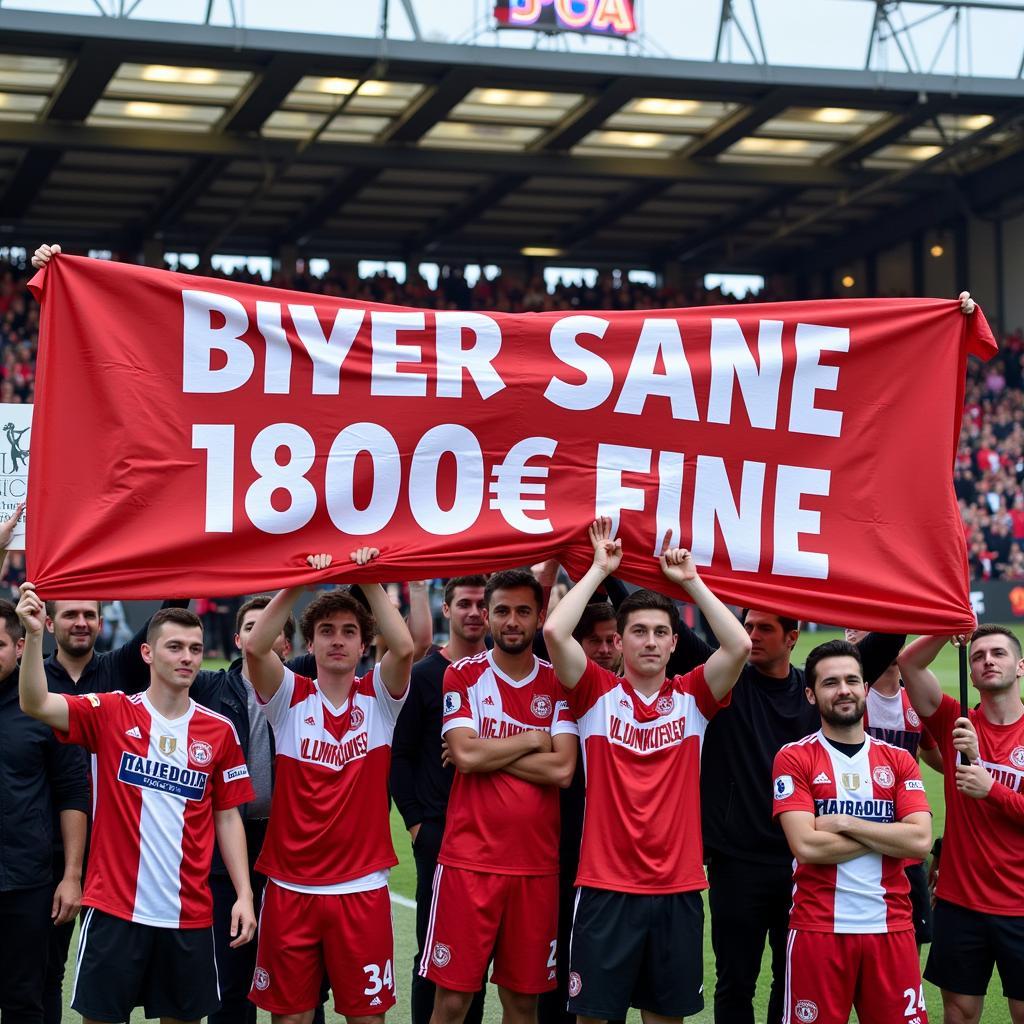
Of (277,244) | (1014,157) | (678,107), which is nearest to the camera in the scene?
(678,107)

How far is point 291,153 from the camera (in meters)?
25.2

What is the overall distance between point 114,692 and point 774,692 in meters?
2.62

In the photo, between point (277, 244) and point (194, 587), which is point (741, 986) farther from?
point (277, 244)

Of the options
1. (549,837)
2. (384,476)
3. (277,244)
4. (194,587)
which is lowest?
(549,837)

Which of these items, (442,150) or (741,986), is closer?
(741,986)

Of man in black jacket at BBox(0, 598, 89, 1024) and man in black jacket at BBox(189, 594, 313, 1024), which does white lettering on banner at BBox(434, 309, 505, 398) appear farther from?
man in black jacket at BBox(0, 598, 89, 1024)

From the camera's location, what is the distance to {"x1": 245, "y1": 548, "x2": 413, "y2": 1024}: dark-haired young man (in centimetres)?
556

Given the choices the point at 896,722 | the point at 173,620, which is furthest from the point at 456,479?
the point at 896,722

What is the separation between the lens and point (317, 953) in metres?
5.62

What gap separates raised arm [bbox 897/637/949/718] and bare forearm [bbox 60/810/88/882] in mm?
3319

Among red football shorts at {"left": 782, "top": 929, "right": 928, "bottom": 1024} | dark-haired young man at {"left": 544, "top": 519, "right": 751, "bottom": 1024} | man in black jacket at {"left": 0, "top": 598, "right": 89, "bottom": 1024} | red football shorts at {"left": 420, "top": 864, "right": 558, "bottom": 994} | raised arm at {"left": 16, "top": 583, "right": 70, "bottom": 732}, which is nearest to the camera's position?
raised arm at {"left": 16, "top": 583, "right": 70, "bottom": 732}

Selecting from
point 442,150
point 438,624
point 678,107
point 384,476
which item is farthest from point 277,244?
point 384,476

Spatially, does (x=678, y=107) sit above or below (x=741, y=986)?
above

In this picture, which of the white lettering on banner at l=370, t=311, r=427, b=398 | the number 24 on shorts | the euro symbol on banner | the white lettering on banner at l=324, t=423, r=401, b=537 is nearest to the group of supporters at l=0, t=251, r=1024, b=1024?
the number 24 on shorts
